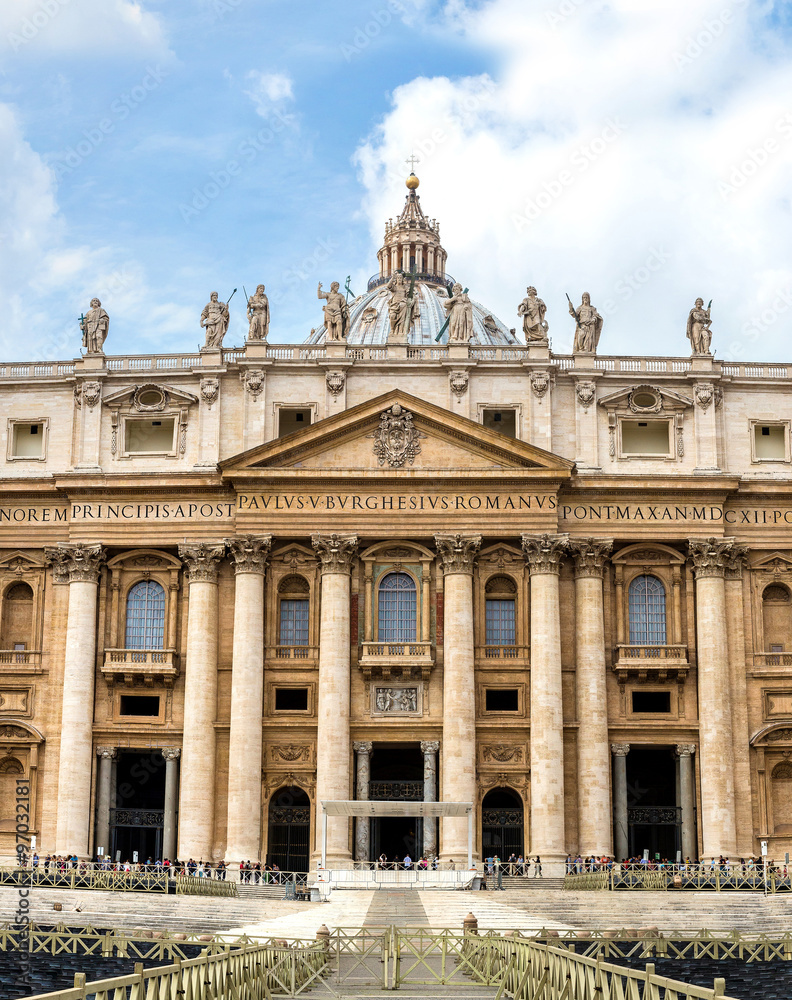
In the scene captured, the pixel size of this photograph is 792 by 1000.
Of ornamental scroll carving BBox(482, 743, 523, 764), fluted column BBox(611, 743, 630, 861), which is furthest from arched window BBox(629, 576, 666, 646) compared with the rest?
ornamental scroll carving BBox(482, 743, 523, 764)

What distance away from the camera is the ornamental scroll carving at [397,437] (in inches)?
2349

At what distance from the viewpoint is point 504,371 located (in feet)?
203

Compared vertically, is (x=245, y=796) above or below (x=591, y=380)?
below

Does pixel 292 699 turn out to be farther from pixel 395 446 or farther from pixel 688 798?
pixel 688 798

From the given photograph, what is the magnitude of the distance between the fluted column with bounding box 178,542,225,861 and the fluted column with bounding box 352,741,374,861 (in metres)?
5.80

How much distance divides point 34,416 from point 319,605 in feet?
49.7

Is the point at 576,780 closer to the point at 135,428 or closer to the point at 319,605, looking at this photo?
the point at 319,605

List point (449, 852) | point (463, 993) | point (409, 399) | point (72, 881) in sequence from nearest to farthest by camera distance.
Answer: point (463, 993)
point (72, 881)
point (449, 852)
point (409, 399)

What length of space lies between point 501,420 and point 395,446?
545cm

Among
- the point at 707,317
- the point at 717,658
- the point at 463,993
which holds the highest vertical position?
the point at 707,317

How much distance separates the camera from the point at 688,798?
58.2 meters

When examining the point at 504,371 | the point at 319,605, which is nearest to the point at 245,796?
the point at 319,605

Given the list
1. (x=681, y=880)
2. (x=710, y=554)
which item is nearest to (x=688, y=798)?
(x=710, y=554)

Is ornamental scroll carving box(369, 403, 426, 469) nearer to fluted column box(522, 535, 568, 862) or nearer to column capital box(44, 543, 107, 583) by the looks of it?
fluted column box(522, 535, 568, 862)
